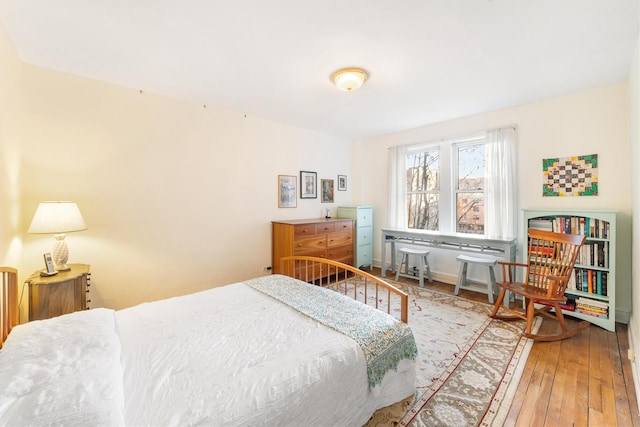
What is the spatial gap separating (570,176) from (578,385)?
2.31 metres

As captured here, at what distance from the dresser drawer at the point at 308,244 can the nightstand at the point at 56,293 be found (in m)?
2.20

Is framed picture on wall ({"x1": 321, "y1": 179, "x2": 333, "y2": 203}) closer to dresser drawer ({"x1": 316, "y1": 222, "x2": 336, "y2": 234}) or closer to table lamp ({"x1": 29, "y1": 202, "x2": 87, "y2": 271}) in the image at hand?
dresser drawer ({"x1": 316, "y1": 222, "x2": 336, "y2": 234})

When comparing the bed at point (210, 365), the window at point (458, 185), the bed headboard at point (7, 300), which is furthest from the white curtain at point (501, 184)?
the bed headboard at point (7, 300)

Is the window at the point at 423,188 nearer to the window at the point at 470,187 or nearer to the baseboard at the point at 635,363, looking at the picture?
the window at the point at 470,187

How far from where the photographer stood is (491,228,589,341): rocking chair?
242 cm

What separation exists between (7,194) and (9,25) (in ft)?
3.92

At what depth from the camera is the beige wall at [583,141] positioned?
108 inches

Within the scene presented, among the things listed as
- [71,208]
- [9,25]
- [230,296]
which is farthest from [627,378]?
[9,25]

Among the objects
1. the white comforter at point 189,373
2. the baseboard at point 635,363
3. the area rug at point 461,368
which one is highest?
the white comforter at point 189,373

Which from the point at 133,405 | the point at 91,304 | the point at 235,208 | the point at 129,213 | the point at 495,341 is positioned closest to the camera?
the point at 133,405

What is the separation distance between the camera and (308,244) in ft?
12.5

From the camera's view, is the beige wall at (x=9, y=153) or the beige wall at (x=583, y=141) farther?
the beige wall at (x=583, y=141)

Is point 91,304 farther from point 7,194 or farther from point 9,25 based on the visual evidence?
point 9,25

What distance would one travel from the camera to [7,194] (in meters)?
1.99
